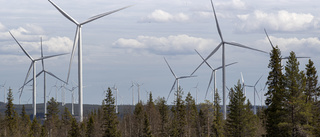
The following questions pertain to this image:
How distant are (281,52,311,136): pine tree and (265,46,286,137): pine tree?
4.36ft

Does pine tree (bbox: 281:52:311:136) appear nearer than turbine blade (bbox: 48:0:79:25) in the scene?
Yes

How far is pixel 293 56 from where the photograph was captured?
3179 inches

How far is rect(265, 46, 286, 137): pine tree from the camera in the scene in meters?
79.4

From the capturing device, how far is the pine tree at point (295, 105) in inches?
2899

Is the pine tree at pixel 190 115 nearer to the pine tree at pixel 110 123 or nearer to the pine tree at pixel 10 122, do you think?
the pine tree at pixel 110 123

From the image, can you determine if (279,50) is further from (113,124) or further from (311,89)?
(113,124)

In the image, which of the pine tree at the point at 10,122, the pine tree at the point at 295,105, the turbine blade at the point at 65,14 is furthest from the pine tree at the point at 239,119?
the pine tree at the point at 10,122

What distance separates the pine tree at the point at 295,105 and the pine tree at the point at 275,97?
1.33 metres

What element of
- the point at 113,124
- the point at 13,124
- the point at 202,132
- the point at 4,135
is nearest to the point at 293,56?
the point at 202,132

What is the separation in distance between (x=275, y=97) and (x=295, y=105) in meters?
7.34

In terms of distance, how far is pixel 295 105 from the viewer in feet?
246

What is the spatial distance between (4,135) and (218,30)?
76612 millimetres

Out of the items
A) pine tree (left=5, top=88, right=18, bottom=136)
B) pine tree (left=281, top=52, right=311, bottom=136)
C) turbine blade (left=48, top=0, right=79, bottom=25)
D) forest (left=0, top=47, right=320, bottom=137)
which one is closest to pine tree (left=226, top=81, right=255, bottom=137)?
forest (left=0, top=47, right=320, bottom=137)

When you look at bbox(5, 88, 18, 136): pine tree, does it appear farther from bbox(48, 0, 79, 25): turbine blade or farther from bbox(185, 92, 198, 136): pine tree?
bbox(48, 0, 79, 25): turbine blade
